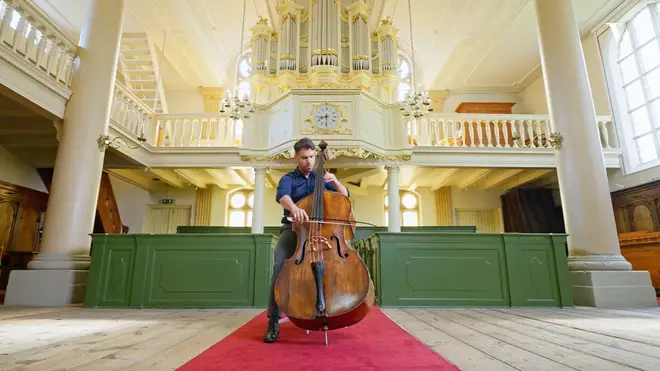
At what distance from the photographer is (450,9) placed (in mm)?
10273

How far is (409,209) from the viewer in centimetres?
1191

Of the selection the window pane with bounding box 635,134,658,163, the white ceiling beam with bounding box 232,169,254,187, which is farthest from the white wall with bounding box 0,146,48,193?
the window pane with bounding box 635,134,658,163

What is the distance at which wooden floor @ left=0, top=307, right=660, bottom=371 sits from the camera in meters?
1.81

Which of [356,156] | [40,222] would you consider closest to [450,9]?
[356,156]

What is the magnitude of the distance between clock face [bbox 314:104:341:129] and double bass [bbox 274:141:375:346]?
17.8 ft

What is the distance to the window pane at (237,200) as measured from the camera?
38.1 feet

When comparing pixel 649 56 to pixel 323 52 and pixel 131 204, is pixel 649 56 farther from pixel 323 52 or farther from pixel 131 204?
pixel 131 204

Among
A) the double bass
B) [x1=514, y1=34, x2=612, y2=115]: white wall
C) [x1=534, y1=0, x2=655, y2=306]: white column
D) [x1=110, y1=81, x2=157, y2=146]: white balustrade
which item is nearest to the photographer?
the double bass

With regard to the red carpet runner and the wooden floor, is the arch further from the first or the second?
the red carpet runner

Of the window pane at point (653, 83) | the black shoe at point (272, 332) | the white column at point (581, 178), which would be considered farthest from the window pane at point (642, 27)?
the black shoe at point (272, 332)

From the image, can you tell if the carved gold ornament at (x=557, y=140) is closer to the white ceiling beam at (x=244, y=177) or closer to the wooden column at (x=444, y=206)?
the wooden column at (x=444, y=206)

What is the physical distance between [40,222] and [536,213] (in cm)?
1284

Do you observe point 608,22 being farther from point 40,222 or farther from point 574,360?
point 40,222

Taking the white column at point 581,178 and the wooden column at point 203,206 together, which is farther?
the wooden column at point 203,206
